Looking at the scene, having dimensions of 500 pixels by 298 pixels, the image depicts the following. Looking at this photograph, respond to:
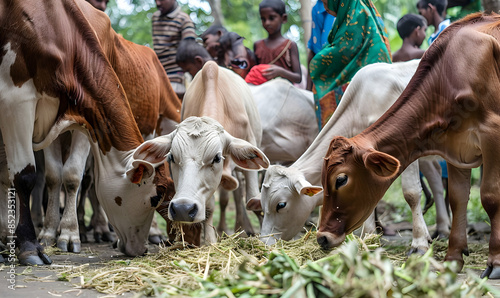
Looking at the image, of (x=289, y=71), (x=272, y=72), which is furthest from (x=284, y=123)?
(x=289, y=71)

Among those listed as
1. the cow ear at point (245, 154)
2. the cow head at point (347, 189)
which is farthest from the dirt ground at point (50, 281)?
the cow ear at point (245, 154)

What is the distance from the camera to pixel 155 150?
5.00m

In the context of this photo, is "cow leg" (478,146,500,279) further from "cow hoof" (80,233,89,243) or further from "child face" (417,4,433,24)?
"child face" (417,4,433,24)

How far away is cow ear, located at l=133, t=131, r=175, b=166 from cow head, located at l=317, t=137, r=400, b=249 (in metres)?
1.38

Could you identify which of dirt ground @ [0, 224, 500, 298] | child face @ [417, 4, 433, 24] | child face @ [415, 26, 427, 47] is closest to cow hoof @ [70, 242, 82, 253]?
dirt ground @ [0, 224, 500, 298]

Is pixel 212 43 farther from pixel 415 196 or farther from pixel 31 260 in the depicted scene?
pixel 31 260

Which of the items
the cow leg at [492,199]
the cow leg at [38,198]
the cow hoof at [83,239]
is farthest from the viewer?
the cow leg at [38,198]

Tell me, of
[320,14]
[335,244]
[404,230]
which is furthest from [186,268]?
[404,230]

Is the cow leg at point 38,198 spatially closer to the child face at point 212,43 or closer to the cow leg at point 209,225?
the cow leg at point 209,225

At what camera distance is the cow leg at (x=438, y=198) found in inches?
277

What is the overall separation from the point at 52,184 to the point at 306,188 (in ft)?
8.65

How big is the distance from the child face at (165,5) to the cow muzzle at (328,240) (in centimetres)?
531

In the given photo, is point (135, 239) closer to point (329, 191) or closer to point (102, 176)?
point (102, 176)

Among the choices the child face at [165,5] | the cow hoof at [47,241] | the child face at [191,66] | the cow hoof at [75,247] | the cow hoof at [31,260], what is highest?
the child face at [165,5]
